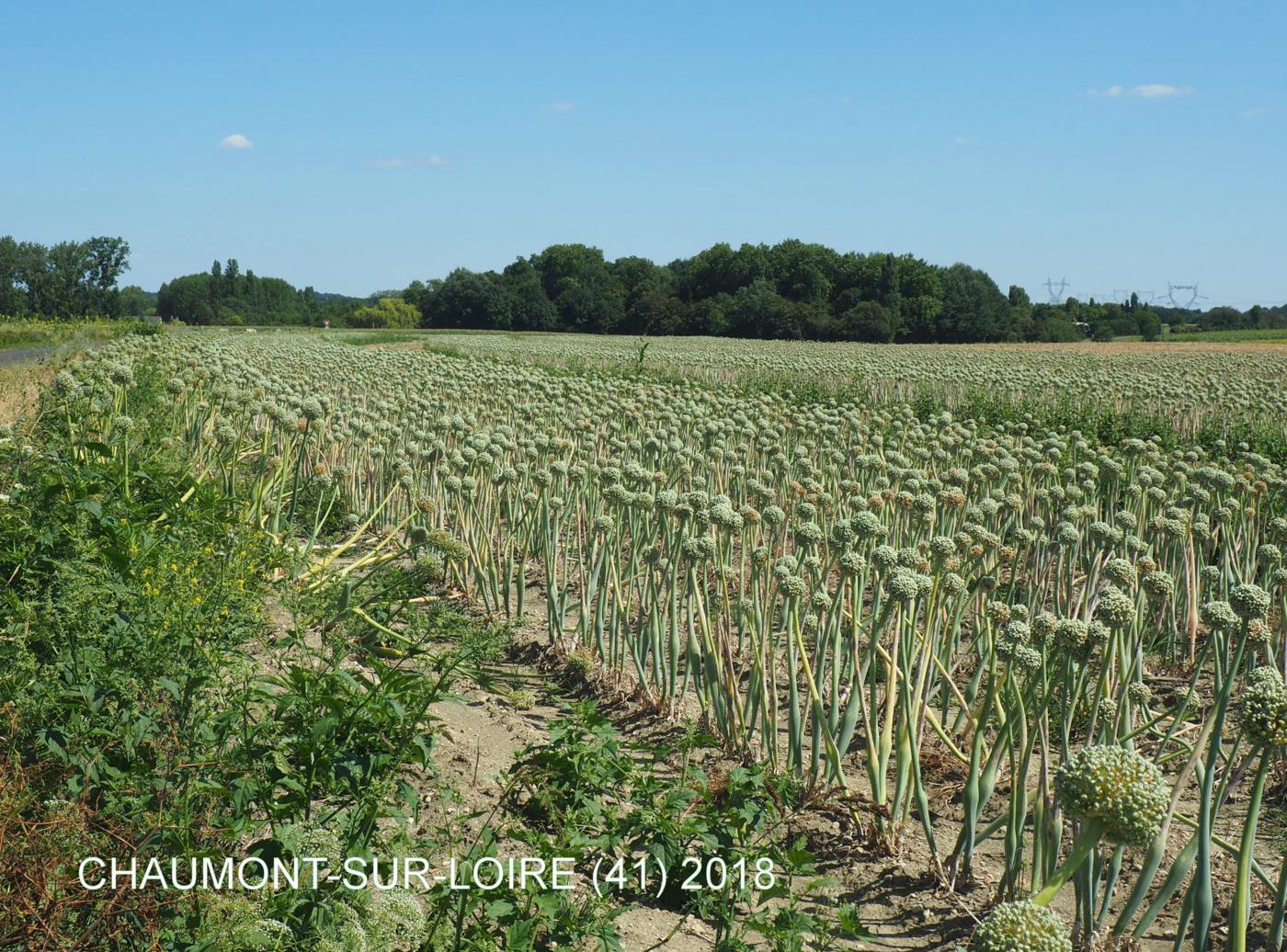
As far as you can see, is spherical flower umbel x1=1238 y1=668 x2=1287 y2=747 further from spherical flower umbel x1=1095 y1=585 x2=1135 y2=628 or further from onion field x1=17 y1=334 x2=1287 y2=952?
spherical flower umbel x1=1095 y1=585 x2=1135 y2=628

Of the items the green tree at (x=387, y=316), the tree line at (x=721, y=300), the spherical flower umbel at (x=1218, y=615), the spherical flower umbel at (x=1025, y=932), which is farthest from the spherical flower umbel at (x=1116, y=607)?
the green tree at (x=387, y=316)

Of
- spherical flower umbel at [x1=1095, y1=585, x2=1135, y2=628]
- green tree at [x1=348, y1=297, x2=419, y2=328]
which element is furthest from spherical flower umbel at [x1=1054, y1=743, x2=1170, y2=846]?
green tree at [x1=348, y1=297, x2=419, y2=328]

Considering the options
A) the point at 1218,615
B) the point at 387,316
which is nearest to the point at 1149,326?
the point at 387,316

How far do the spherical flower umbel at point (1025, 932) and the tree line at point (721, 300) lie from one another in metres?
74.0

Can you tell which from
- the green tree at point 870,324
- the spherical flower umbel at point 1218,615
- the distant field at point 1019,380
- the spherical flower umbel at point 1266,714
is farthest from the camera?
the green tree at point 870,324

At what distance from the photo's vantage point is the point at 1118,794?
2109mm

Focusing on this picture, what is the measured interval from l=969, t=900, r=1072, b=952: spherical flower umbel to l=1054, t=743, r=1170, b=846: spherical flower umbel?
312 mm

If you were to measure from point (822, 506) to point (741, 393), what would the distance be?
16103 millimetres

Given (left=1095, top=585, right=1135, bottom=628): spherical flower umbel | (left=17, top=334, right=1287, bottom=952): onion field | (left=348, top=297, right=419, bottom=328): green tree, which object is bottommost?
(left=17, top=334, right=1287, bottom=952): onion field

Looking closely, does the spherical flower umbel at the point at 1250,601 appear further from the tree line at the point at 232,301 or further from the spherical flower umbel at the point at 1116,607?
the tree line at the point at 232,301

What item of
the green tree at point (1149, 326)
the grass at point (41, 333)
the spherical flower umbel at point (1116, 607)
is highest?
the green tree at point (1149, 326)

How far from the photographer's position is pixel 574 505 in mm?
9320

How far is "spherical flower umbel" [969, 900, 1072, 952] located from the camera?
185 centimetres

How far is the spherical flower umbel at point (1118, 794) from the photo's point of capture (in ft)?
6.90
